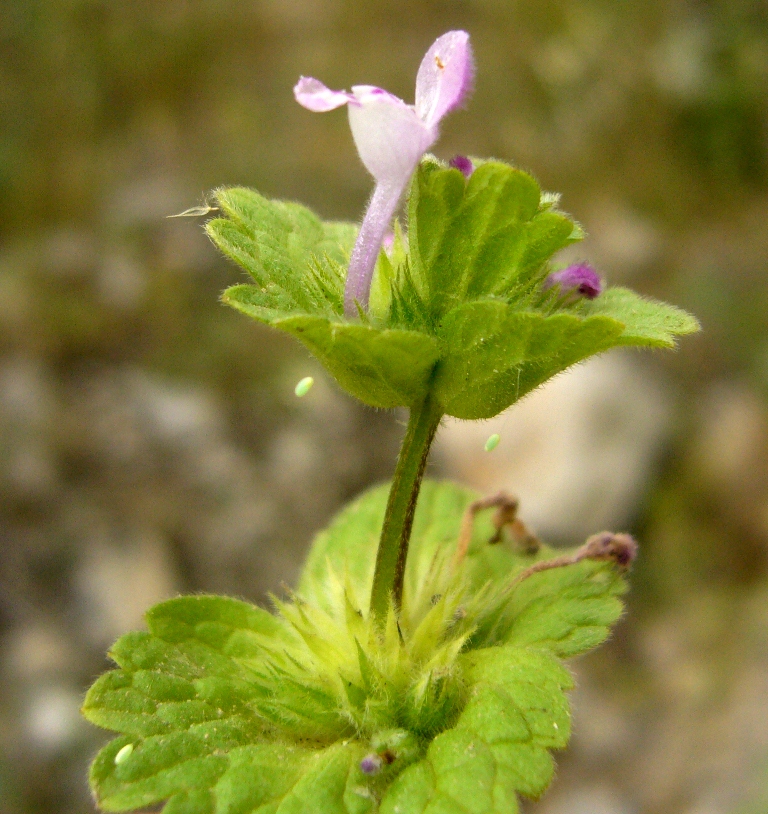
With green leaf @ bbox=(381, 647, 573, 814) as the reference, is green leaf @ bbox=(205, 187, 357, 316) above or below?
above

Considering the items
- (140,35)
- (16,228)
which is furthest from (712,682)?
(140,35)

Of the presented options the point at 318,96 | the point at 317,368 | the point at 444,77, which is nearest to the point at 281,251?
the point at 318,96

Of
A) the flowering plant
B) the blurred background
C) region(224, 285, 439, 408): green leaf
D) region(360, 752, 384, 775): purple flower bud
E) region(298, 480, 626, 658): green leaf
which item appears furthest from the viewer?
the blurred background

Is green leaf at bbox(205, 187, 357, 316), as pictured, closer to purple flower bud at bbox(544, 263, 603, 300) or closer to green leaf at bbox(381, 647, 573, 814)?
purple flower bud at bbox(544, 263, 603, 300)

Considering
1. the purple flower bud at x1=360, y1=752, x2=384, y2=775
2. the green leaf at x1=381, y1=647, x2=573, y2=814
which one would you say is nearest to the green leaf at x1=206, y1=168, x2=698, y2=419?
the green leaf at x1=381, y1=647, x2=573, y2=814

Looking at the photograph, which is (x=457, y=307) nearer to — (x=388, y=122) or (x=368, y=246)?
(x=368, y=246)

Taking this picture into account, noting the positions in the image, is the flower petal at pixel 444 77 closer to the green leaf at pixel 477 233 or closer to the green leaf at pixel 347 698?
the green leaf at pixel 477 233

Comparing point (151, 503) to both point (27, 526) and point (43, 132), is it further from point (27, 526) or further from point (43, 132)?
point (43, 132)
